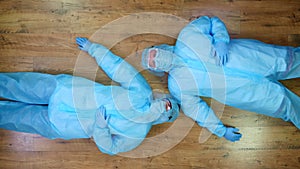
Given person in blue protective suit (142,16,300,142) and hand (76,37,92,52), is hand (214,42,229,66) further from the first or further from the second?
hand (76,37,92,52)

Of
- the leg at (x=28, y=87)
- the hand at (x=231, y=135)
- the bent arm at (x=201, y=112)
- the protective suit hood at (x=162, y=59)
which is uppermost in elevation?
the protective suit hood at (x=162, y=59)

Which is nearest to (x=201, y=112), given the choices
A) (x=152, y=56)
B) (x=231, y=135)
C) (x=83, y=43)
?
(x=231, y=135)

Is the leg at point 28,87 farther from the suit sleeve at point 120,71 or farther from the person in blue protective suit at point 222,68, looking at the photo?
the person in blue protective suit at point 222,68

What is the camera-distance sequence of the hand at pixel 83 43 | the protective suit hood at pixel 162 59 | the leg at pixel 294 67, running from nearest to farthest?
the protective suit hood at pixel 162 59
the leg at pixel 294 67
the hand at pixel 83 43

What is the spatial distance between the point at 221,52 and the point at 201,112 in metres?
0.25

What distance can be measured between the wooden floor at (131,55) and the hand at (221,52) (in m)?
0.29

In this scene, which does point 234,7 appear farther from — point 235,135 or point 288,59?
point 235,135

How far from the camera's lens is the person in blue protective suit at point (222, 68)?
116 cm

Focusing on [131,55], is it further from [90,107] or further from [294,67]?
[294,67]

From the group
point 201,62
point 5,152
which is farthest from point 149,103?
point 5,152

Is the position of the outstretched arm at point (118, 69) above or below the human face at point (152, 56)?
below

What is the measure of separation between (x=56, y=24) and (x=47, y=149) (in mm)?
535

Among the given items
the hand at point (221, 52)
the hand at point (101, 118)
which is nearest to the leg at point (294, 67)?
the hand at point (221, 52)

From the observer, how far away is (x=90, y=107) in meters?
1.20
